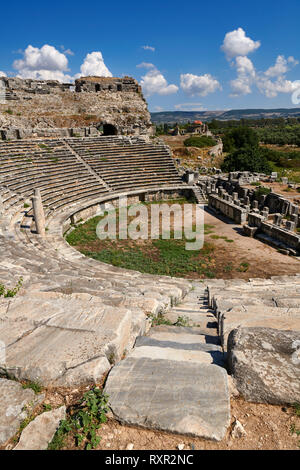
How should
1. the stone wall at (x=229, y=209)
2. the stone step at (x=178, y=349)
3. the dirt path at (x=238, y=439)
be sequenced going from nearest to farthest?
1. the dirt path at (x=238, y=439)
2. the stone step at (x=178, y=349)
3. the stone wall at (x=229, y=209)

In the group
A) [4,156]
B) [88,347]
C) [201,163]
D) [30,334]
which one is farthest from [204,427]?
[201,163]

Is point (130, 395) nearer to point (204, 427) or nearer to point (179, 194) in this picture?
point (204, 427)

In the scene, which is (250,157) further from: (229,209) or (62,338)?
(62,338)

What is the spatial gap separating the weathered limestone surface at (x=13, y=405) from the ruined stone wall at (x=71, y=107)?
23778mm

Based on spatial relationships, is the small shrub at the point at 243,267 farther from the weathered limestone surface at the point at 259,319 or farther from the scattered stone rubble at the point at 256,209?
the weathered limestone surface at the point at 259,319

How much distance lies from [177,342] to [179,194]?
63.3ft

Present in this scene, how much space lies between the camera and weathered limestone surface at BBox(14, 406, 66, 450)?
6.55 feet

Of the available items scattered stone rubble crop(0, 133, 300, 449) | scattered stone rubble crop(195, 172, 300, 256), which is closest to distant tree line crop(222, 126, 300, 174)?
scattered stone rubble crop(195, 172, 300, 256)

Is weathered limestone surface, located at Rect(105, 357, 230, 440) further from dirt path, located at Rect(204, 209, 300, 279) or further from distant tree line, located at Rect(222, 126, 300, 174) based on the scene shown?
distant tree line, located at Rect(222, 126, 300, 174)

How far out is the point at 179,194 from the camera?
22234mm

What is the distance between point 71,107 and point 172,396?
31528mm

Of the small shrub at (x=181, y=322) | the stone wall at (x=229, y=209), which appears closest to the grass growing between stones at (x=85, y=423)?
the small shrub at (x=181, y=322)

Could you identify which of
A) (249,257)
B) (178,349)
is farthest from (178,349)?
(249,257)

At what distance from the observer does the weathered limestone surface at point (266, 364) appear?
2.34 m
